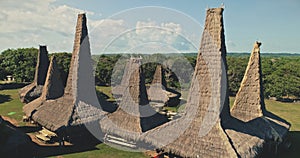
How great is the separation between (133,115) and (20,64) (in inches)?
1425

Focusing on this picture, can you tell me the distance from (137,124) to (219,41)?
20.9 ft

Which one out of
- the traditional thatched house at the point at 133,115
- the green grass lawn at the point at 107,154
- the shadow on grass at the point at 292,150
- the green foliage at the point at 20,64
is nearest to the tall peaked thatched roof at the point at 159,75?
the traditional thatched house at the point at 133,115

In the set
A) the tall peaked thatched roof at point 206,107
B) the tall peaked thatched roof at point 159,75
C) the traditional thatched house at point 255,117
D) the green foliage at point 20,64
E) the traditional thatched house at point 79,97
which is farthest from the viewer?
the green foliage at point 20,64

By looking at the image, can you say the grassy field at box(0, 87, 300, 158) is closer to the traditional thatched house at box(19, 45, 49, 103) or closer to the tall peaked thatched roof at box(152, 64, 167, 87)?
the traditional thatched house at box(19, 45, 49, 103)

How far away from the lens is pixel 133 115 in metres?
14.1

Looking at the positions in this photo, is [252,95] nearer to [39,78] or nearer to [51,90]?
[51,90]

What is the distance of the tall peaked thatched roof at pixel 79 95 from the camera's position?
1531cm

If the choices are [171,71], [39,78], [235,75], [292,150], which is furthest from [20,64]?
[292,150]

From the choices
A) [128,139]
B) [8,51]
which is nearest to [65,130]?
[128,139]

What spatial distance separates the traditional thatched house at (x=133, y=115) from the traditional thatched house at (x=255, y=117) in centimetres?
474

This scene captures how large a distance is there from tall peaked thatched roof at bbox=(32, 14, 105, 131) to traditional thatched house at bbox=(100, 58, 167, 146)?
4.83 ft

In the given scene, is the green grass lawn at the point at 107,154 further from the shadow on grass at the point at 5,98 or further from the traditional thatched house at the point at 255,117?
the shadow on grass at the point at 5,98

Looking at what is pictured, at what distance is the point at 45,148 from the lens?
14273mm

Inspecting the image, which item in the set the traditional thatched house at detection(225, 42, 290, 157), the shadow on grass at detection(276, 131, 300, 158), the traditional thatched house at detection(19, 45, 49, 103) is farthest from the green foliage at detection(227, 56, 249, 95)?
the traditional thatched house at detection(19, 45, 49, 103)
